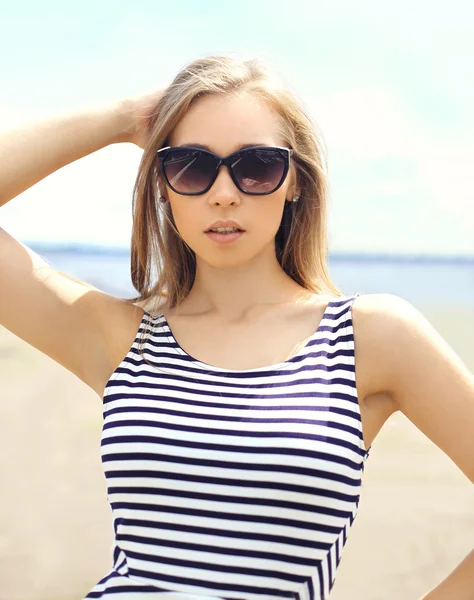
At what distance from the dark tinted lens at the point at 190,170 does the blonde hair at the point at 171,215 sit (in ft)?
0.62

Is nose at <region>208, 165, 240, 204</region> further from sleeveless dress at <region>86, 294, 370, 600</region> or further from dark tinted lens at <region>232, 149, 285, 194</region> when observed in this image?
sleeveless dress at <region>86, 294, 370, 600</region>

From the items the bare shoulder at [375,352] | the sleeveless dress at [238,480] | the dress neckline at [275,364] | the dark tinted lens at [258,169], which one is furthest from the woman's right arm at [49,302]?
the bare shoulder at [375,352]

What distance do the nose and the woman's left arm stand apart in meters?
0.58

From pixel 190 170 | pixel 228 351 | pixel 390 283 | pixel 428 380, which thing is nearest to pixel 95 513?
pixel 228 351

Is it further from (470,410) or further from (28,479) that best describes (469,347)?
A: (470,410)

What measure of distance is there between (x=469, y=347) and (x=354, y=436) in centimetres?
934

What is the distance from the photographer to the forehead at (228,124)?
2.48 m

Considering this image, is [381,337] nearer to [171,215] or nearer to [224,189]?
[224,189]

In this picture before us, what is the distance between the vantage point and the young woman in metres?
2.19

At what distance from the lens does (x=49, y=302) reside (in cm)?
260

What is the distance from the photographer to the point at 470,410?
7.49 feet

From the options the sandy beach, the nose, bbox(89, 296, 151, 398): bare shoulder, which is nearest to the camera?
the nose

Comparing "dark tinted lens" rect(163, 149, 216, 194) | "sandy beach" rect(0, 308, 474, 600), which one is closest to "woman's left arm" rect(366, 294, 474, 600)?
"dark tinted lens" rect(163, 149, 216, 194)

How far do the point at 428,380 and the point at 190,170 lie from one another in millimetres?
989
